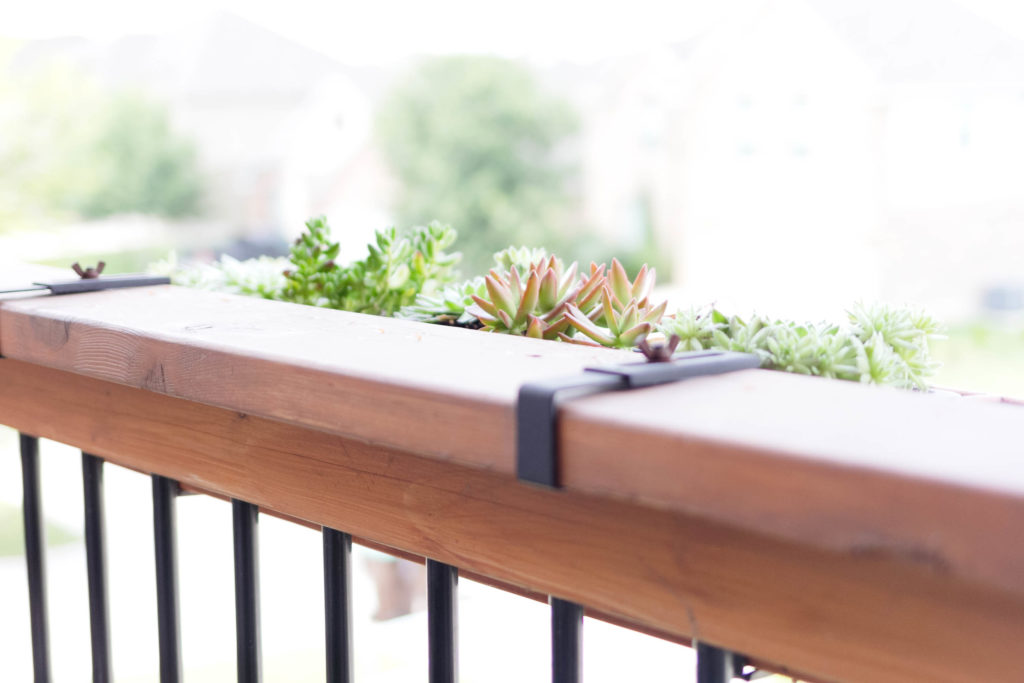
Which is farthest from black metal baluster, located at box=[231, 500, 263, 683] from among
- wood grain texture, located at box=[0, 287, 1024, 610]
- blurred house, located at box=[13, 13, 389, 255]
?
blurred house, located at box=[13, 13, 389, 255]

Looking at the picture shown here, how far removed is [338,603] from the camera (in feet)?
2.43

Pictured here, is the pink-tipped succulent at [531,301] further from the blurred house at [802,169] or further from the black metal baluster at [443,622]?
the blurred house at [802,169]

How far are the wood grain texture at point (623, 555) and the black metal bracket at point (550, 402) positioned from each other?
74 millimetres

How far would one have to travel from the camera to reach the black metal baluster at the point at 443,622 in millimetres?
664

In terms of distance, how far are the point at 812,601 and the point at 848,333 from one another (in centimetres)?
36

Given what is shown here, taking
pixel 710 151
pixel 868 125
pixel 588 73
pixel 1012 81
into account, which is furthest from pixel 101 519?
pixel 1012 81

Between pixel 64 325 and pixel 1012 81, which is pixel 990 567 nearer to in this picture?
pixel 64 325

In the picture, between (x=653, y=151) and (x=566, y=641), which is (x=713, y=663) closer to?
(x=566, y=641)

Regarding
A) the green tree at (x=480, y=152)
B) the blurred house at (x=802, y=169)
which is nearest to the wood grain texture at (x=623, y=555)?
the blurred house at (x=802, y=169)

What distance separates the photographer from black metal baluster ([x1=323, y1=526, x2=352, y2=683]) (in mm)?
730

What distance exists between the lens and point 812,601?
44 centimetres

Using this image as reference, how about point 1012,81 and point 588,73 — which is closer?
point 1012,81

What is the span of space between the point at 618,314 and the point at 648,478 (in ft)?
1.44

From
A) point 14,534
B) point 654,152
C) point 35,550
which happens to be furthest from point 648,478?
point 654,152
